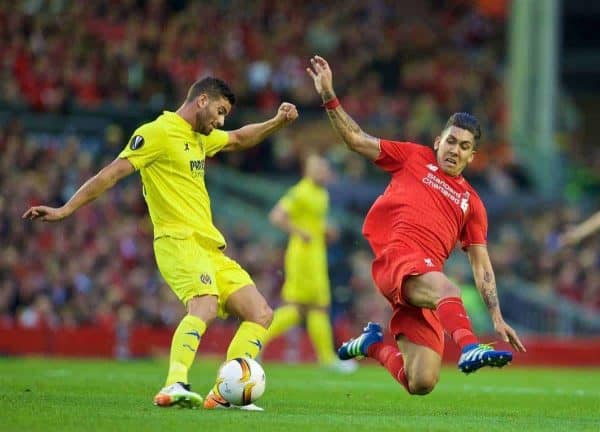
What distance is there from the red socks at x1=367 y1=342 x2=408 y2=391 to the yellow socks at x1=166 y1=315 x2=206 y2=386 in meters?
1.70

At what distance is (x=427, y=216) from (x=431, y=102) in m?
18.1

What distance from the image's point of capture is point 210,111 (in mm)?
10625

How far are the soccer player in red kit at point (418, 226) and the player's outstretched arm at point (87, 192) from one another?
5.21 ft

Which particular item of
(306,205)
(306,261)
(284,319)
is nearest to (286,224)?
(306,205)

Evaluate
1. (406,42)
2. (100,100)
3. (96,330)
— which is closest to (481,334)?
(96,330)

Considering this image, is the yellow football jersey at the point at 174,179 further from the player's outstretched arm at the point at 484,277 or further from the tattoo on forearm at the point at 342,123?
the player's outstretched arm at the point at 484,277

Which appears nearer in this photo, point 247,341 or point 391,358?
point 247,341

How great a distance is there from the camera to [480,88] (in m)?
30.6

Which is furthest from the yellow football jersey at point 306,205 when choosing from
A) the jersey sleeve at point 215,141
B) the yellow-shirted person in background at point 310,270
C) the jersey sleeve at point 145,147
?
the jersey sleeve at point 145,147

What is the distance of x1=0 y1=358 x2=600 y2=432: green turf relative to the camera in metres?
9.13

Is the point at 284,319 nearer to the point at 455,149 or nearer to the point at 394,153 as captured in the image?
the point at 394,153

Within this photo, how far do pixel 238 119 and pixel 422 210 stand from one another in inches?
579

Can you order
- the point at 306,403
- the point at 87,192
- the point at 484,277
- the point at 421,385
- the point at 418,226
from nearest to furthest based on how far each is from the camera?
the point at 87,192 < the point at 418,226 < the point at 484,277 < the point at 421,385 < the point at 306,403

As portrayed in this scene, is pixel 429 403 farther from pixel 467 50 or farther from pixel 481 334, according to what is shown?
pixel 467 50
